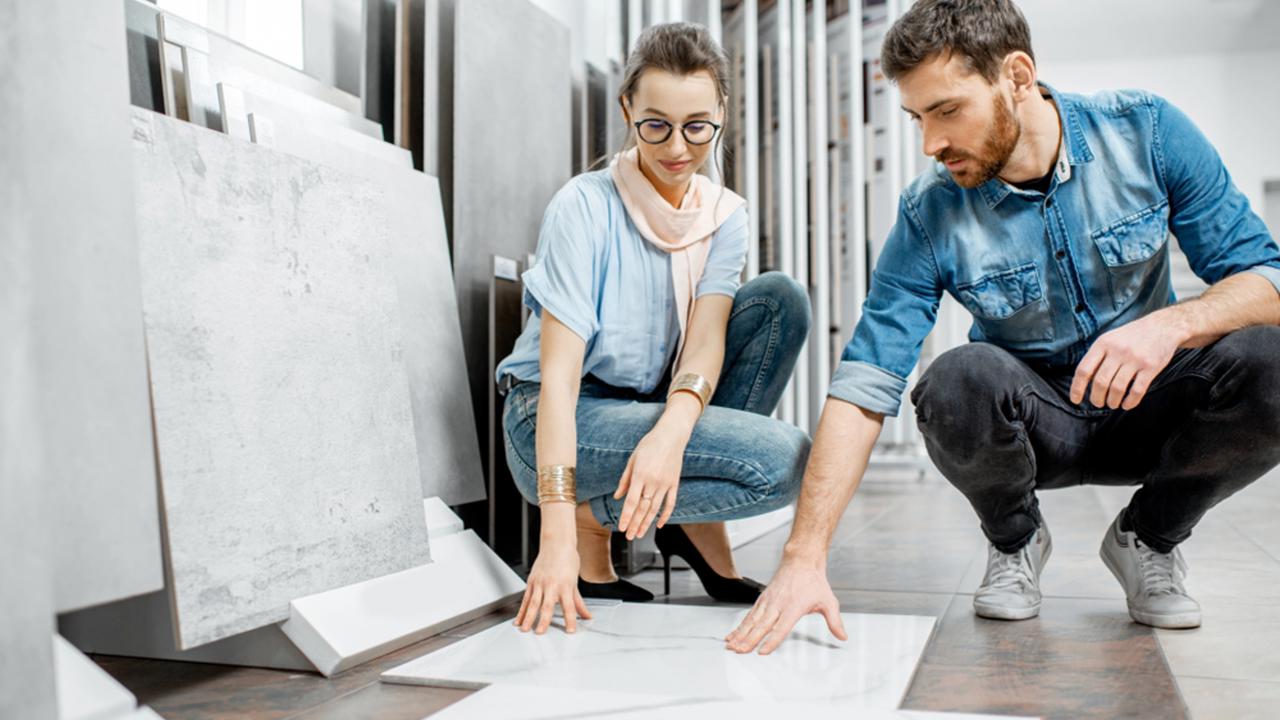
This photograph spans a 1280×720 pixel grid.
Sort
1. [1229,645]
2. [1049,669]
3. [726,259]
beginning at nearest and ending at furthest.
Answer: [1049,669]
[1229,645]
[726,259]

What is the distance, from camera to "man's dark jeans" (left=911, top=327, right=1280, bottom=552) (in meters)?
1.47

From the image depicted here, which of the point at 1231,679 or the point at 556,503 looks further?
the point at 556,503

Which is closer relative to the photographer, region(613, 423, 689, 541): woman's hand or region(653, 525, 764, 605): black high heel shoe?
region(613, 423, 689, 541): woman's hand

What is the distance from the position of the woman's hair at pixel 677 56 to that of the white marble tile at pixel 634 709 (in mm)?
970

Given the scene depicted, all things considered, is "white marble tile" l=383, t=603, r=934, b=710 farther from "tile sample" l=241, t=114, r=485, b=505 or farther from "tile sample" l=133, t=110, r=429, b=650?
"tile sample" l=241, t=114, r=485, b=505

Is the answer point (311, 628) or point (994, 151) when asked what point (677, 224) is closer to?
point (994, 151)

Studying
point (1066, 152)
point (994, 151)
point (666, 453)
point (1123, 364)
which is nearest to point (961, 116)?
point (994, 151)

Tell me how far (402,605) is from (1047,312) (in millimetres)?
1062

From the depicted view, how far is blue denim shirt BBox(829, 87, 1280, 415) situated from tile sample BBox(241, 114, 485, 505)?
715 mm

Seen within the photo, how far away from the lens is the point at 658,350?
181 cm

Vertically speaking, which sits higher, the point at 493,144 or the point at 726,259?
the point at 493,144

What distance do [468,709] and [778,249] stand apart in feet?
9.49

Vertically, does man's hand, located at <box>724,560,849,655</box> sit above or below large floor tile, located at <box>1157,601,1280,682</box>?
above

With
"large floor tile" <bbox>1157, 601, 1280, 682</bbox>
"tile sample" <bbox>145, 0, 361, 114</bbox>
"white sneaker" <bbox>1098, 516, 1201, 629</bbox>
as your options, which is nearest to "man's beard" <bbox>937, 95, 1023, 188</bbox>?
"white sneaker" <bbox>1098, 516, 1201, 629</bbox>
